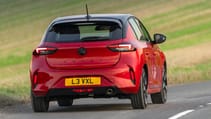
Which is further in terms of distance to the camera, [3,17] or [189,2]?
[3,17]

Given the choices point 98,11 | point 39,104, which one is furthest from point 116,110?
point 98,11

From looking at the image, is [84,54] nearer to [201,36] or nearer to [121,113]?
[121,113]

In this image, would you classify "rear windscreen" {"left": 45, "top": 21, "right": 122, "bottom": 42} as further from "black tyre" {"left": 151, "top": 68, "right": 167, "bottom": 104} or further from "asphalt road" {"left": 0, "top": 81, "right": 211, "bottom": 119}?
"black tyre" {"left": 151, "top": 68, "right": 167, "bottom": 104}

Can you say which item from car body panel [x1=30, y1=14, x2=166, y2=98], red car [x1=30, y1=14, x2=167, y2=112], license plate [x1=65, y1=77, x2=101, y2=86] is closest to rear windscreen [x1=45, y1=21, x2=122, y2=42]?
red car [x1=30, y1=14, x2=167, y2=112]

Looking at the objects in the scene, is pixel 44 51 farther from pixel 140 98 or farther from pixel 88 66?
pixel 140 98

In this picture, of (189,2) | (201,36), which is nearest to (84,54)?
(201,36)

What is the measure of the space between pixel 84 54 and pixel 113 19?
0.92m

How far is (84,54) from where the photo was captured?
14.2 meters

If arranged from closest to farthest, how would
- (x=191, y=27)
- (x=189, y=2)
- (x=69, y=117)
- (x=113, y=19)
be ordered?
(x=69, y=117), (x=113, y=19), (x=191, y=27), (x=189, y=2)

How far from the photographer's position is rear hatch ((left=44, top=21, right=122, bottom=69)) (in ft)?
46.6

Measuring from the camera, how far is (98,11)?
56.7 meters

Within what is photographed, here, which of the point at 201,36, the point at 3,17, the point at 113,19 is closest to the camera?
the point at 113,19

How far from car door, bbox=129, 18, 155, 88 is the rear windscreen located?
0.58 metres

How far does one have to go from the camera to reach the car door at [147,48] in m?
15.1
